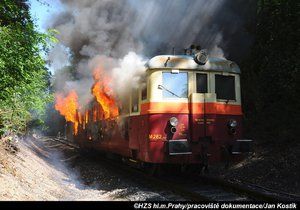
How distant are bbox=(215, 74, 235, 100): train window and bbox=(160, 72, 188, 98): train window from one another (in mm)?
945

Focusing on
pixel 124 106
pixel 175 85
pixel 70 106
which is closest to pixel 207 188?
pixel 175 85

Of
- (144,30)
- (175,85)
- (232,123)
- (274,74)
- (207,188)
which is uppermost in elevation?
(144,30)

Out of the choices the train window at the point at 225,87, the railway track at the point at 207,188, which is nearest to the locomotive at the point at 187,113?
the train window at the point at 225,87

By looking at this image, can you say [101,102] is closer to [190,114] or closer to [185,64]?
[185,64]

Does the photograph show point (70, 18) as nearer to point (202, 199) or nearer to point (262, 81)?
point (262, 81)

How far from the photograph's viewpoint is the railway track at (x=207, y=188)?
8.05 meters

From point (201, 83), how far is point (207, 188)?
265cm

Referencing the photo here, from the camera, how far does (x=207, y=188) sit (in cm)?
944

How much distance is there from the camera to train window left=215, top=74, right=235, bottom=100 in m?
10.2

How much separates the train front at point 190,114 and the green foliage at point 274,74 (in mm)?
2667

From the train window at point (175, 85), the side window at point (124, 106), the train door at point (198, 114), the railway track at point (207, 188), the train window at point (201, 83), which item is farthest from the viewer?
the side window at point (124, 106)

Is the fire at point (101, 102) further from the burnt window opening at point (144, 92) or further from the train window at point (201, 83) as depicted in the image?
the train window at point (201, 83)

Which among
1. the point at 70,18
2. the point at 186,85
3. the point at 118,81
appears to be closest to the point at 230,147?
the point at 186,85

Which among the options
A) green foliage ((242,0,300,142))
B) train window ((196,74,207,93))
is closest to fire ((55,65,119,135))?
train window ((196,74,207,93))
